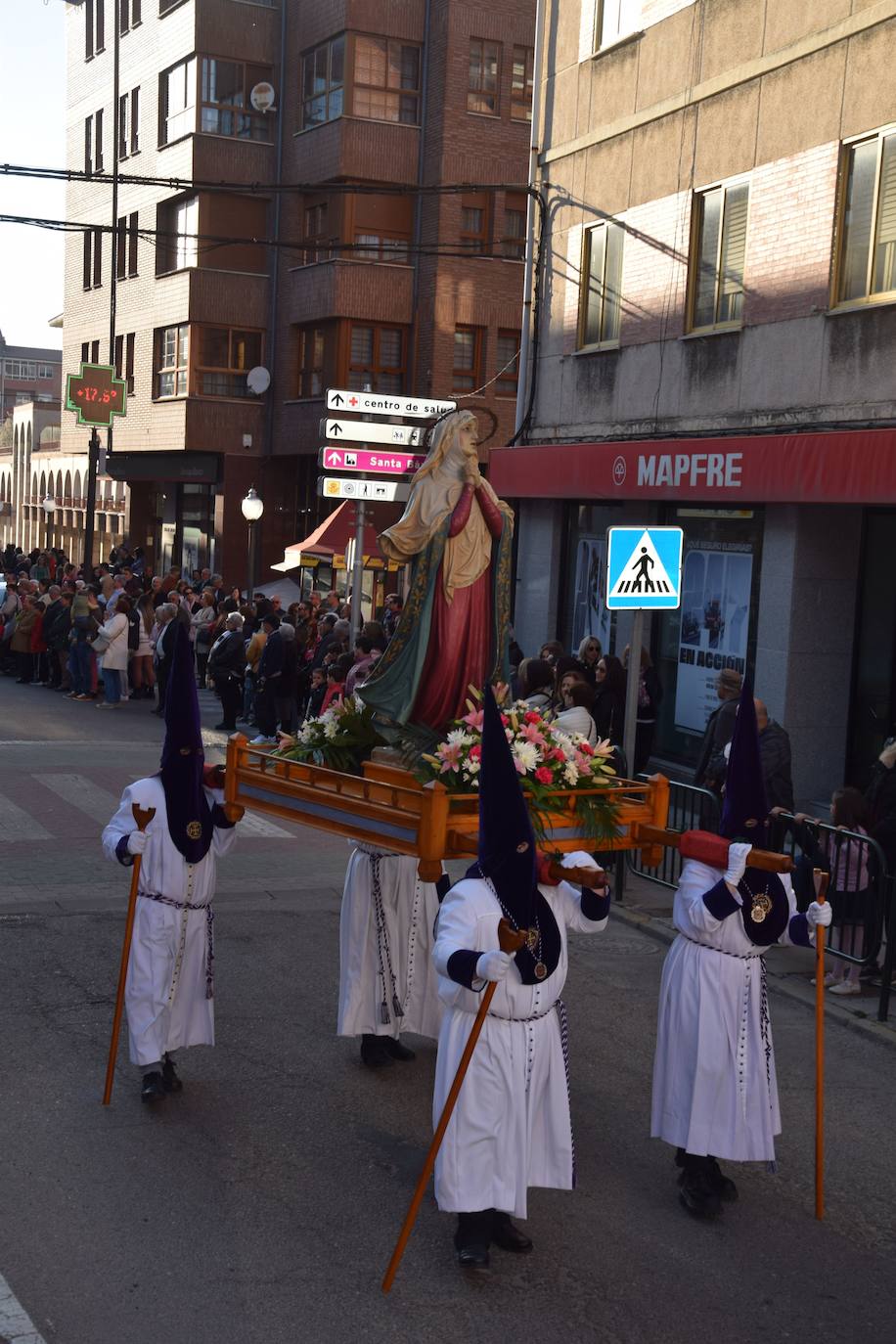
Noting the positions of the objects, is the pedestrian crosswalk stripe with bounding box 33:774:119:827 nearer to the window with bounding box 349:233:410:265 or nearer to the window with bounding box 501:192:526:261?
the window with bounding box 349:233:410:265

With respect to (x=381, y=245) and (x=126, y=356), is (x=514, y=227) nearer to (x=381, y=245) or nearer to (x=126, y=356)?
(x=381, y=245)

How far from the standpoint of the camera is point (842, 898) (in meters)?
9.62

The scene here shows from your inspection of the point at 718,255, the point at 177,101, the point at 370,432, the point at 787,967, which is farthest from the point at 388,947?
the point at 177,101

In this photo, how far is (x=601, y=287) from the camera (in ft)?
61.0

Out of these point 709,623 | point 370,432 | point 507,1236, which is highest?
point 370,432

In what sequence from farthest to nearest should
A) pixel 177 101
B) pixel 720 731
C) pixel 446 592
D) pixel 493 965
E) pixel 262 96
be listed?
pixel 177 101 < pixel 262 96 < pixel 720 731 < pixel 446 592 < pixel 493 965

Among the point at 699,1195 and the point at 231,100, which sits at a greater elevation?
the point at 231,100

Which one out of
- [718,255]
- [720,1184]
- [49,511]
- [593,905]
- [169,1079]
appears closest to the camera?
[593,905]

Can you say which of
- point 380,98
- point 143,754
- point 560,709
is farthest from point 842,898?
point 380,98

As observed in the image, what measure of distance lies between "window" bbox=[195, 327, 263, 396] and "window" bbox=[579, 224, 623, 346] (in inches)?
659

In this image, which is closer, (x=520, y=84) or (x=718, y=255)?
(x=718, y=255)

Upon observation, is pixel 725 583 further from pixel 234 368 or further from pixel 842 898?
pixel 234 368

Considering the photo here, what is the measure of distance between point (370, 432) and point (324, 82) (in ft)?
65.2

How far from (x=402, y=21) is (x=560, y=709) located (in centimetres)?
2323
